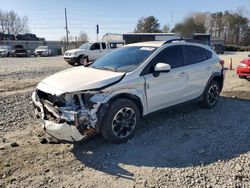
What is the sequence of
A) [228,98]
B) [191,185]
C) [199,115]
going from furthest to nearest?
[228,98]
[199,115]
[191,185]

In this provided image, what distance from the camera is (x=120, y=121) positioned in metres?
4.77

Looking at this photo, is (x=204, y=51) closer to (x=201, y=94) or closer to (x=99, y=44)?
(x=201, y=94)

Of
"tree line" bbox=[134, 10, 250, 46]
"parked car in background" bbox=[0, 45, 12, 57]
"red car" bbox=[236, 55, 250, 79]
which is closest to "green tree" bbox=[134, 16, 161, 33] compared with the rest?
"tree line" bbox=[134, 10, 250, 46]

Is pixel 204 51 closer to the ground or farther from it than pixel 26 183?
farther from it

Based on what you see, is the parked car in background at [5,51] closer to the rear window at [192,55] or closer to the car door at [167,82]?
the rear window at [192,55]

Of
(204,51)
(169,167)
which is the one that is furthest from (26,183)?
(204,51)

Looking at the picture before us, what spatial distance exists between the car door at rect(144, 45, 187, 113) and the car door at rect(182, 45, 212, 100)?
19 centimetres

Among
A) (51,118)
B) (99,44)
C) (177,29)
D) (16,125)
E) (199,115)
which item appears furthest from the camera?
(177,29)

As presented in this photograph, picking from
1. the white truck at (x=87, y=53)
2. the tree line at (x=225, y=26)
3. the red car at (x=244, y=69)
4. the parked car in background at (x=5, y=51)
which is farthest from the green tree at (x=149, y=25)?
the red car at (x=244, y=69)

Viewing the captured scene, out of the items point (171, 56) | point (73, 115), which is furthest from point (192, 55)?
point (73, 115)

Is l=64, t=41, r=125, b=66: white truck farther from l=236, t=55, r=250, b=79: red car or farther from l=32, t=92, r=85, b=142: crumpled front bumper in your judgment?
l=32, t=92, r=85, b=142: crumpled front bumper

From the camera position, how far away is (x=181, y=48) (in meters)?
6.05

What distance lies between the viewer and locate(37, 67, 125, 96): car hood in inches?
173

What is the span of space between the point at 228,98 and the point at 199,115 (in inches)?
83.9
